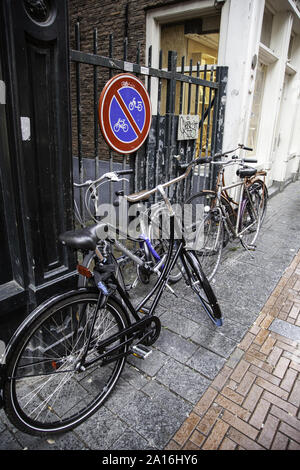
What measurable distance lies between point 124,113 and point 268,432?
277 centimetres

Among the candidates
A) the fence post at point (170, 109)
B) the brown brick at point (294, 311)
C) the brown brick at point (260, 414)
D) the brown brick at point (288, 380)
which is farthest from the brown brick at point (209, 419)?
the fence post at point (170, 109)

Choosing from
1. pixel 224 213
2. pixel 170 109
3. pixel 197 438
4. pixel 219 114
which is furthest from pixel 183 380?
pixel 219 114

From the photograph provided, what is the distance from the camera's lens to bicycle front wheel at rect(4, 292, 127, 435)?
1764mm

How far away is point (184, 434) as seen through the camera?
1.97 m

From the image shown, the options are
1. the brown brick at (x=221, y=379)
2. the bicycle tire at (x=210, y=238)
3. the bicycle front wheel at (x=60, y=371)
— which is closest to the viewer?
the bicycle front wheel at (x=60, y=371)

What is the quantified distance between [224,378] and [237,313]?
3.05 feet

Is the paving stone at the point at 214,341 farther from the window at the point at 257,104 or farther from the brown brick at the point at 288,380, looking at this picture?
the window at the point at 257,104

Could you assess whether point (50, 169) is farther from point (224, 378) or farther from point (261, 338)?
point (261, 338)

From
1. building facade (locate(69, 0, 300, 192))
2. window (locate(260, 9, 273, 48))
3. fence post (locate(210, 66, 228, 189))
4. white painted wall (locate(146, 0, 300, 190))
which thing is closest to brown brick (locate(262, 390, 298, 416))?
fence post (locate(210, 66, 228, 189))

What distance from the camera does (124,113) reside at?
295cm

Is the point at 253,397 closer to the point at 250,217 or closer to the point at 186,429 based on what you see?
the point at 186,429

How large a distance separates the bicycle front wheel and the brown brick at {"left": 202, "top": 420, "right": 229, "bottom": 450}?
72 centimetres

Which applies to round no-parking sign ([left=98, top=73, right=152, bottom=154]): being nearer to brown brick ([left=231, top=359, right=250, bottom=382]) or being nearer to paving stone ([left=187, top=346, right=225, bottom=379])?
paving stone ([left=187, top=346, right=225, bottom=379])

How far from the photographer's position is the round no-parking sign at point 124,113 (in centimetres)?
276
